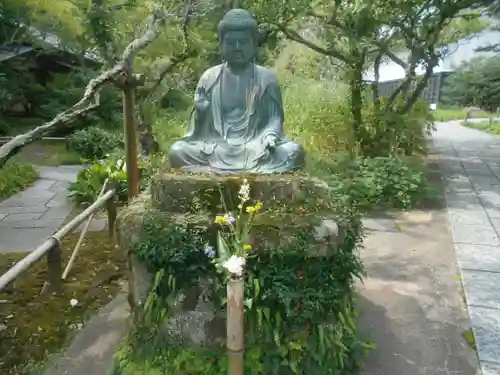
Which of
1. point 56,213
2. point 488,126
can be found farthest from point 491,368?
point 488,126

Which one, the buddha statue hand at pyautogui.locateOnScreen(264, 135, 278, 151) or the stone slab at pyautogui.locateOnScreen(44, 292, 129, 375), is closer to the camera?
the stone slab at pyautogui.locateOnScreen(44, 292, 129, 375)

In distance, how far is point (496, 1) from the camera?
9.77 meters

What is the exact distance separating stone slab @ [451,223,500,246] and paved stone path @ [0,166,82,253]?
15.4 feet

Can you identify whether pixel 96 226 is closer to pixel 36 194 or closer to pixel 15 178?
pixel 36 194

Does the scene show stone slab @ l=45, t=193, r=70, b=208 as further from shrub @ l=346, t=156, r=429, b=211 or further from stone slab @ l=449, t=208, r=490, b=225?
stone slab @ l=449, t=208, r=490, b=225

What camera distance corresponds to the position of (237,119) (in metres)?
3.70

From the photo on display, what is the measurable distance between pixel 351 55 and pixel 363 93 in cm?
86

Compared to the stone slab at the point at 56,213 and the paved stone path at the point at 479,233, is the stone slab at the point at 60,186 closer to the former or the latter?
the stone slab at the point at 56,213

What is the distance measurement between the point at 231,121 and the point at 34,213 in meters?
4.32

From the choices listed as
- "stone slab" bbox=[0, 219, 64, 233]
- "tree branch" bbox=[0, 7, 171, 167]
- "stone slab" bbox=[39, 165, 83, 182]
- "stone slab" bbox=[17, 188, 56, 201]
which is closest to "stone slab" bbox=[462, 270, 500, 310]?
"tree branch" bbox=[0, 7, 171, 167]

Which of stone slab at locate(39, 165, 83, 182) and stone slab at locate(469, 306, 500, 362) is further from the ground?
stone slab at locate(469, 306, 500, 362)

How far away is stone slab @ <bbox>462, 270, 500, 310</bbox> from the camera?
387 centimetres

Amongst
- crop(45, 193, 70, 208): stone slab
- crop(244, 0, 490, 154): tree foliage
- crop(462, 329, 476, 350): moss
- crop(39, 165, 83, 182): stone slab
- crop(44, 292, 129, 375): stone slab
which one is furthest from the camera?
crop(39, 165, 83, 182): stone slab

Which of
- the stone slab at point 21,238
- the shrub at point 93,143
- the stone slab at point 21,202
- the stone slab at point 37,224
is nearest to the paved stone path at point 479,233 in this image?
the stone slab at point 21,238
